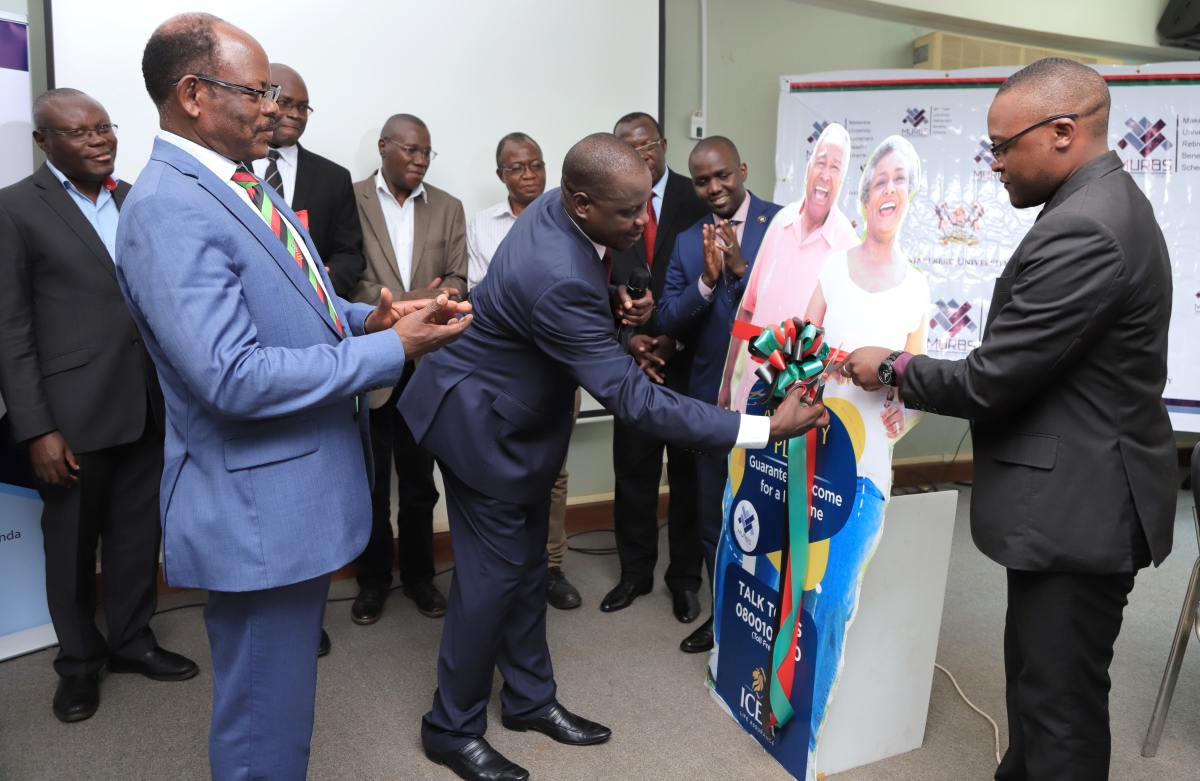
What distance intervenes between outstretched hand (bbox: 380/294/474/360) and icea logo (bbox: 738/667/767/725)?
1.38m

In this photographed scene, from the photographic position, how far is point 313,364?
1.39 m

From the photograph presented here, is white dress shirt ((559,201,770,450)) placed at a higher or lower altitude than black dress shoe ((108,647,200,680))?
higher

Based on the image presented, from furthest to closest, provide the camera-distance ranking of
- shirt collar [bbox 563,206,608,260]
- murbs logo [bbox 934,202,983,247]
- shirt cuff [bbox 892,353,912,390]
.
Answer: murbs logo [bbox 934,202,983,247], shirt collar [bbox 563,206,608,260], shirt cuff [bbox 892,353,912,390]

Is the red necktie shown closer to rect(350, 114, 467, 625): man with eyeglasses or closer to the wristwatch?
rect(350, 114, 467, 625): man with eyeglasses

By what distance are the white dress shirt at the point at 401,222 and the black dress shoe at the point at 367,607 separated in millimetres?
1173

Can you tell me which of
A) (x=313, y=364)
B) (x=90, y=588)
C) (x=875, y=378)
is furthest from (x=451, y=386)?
(x=90, y=588)

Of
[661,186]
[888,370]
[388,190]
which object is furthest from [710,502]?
[388,190]

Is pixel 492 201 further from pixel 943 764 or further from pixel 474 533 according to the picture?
pixel 943 764

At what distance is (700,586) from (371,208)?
193 cm

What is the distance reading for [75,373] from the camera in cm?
252

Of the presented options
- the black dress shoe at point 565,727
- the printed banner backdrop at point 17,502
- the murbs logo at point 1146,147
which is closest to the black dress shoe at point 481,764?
the black dress shoe at point 565,727

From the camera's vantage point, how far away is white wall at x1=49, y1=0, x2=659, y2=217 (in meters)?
3.03

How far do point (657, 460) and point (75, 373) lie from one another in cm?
197

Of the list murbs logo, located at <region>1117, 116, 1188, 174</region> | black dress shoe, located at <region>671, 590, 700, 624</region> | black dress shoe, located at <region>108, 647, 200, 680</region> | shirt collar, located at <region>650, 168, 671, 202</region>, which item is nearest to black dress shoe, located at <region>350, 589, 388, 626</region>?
black dress shoe, located at <region>108, 647, 200, 680</region>
